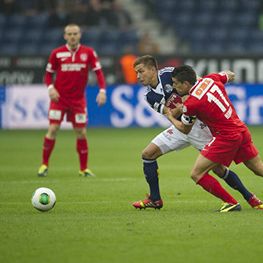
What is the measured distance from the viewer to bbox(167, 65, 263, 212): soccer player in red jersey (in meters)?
8.80

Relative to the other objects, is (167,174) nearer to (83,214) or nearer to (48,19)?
(83,214)

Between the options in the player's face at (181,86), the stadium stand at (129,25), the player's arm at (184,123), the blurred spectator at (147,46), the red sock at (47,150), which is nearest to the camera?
the player's face at (181,86)

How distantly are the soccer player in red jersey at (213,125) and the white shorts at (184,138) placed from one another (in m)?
0.40

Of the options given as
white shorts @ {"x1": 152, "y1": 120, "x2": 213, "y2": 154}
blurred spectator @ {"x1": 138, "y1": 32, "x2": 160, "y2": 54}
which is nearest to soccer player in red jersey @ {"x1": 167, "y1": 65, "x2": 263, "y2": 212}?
white shorts @ {"x1": 152, "y1": 120, "x2": 213, "y2": 154}

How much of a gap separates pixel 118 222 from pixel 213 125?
1.45m

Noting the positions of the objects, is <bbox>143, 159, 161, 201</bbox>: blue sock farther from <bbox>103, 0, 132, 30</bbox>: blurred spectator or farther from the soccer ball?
<bbox>103, 0, 132, 30</bbox>: blurred spectator

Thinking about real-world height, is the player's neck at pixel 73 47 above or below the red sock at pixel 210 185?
above

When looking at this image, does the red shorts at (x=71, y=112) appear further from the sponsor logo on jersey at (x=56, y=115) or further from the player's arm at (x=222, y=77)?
the player's arm at (x=222, y=77)

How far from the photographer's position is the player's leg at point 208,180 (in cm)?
897

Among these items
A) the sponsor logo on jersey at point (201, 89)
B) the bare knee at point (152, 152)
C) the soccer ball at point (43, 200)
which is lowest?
the soccer ball at point (43, 200)

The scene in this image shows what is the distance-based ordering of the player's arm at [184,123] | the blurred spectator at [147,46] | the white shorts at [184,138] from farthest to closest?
the blurred spectator at [147,46]
the white shorts at [184,138]
the player's arm at [184,123]

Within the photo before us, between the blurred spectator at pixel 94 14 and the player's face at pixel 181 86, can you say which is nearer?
the player's face at pixel 181 86

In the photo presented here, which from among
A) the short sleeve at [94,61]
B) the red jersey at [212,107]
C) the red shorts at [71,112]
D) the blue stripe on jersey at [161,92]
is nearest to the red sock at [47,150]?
the red shorts at [71,112]

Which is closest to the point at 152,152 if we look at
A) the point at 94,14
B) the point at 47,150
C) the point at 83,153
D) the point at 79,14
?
the point at 83,153
